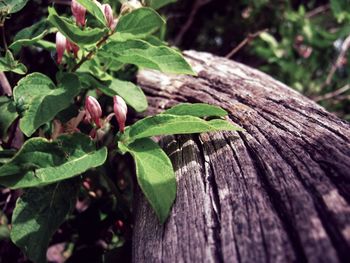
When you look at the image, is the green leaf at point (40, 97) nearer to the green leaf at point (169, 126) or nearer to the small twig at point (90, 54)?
the small twig at point (90, 54)

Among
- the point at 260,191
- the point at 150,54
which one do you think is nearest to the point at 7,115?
the point at 150,54

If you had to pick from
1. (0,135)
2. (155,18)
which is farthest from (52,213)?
(155,18)

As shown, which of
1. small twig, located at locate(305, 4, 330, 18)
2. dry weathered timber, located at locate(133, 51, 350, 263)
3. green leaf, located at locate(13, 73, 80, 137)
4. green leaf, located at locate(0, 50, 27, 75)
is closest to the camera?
dry weathered timber, located at locate(133, 51, 350, 263)

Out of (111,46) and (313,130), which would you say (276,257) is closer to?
(313,130)

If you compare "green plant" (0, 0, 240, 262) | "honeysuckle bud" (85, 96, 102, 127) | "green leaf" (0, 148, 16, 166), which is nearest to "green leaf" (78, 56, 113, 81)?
"green plant" (0, 0, 240, 262)

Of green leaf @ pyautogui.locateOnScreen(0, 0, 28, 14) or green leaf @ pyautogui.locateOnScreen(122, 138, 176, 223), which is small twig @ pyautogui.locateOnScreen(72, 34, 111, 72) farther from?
green leaf @ pyautogui.locateOnScreen(122, 138, 176, 223)

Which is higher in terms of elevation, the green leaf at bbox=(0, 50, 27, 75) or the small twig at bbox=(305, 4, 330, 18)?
the green leaf at bbox=(0, 50, 27, 75)
